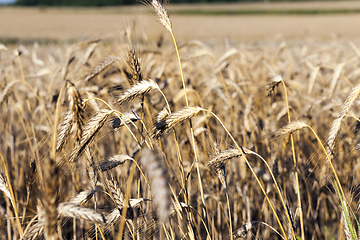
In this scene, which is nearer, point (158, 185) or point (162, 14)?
point (158, 185)

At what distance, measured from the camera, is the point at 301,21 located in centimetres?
3781

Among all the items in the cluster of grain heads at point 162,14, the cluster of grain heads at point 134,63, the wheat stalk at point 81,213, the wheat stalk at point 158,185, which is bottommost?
the wheat stalk at point 81,213

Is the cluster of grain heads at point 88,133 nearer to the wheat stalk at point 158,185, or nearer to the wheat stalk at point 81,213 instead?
the wheat stalk at point 81,213

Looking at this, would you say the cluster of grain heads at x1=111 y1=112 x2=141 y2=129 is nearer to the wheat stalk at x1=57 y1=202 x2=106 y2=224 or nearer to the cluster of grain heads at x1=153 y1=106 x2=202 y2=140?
the cluster of grain heads at x1=153 y1=106 x2=202 y2=140

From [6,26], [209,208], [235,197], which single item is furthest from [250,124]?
[6,26]

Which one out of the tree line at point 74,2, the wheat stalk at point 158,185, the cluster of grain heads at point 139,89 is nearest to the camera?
the wheat stalk at point 158,185

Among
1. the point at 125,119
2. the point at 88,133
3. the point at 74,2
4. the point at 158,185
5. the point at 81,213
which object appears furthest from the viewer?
the point at 74,2

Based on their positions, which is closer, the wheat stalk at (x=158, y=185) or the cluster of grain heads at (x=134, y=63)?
the wheat stalk at (x=158, y=185)

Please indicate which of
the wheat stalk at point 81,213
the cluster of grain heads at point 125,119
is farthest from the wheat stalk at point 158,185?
the cluster of grain heads at point 125,119

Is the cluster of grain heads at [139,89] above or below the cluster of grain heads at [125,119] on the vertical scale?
above

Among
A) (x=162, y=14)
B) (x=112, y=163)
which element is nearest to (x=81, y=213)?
(x=112, y=163)

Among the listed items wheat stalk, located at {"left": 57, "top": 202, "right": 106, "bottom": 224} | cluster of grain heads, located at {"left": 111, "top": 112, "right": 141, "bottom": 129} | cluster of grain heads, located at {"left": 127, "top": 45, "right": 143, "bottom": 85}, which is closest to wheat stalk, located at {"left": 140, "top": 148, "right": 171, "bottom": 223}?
wheat stalk, located at {"left": 57, "top": 202, "right": 106, "bottom": 224}

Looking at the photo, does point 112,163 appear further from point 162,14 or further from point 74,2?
point 74,2

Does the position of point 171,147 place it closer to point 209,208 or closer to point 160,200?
point 209,208
